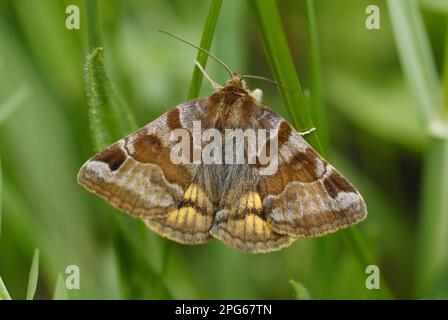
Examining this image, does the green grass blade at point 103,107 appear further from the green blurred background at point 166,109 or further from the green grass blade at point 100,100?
the green blurred background at point 166,109

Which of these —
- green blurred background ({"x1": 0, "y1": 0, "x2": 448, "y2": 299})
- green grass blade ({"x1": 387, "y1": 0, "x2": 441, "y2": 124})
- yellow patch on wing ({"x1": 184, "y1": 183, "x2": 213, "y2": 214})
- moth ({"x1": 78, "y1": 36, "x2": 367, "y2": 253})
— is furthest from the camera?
green blurred background ({"x1": 0, "y1": 0, "x2": 448, "y2": 299})

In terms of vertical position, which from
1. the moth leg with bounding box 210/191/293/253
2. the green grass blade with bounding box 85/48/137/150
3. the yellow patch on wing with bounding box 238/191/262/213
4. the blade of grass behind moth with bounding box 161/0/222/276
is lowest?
the moth leg with bounding box 210/191/293/253

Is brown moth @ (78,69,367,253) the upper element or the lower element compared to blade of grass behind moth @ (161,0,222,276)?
lower

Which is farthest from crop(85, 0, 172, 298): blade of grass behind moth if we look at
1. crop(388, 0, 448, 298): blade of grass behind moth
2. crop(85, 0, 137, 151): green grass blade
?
crop(388, 0, 448, 298): blade of grass behind moth

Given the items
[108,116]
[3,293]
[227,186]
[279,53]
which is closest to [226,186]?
[227,186]

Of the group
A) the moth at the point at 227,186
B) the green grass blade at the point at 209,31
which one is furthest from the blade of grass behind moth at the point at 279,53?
the moth at the point at 227,186

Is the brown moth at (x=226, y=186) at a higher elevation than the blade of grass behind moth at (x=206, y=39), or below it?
below

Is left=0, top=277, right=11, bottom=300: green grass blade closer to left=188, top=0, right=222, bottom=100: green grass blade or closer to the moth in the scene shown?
the moth

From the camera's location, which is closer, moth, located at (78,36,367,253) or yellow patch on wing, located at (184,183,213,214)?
moth, located at (78,36,367,253)
